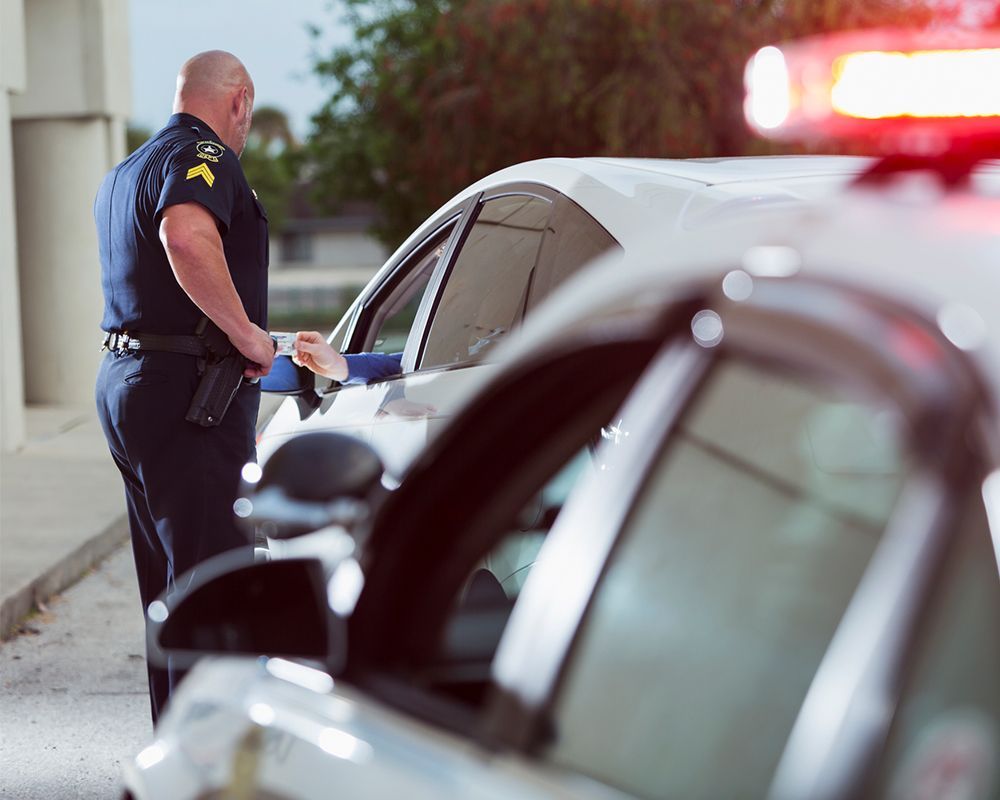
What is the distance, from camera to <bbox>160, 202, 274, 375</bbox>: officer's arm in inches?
157

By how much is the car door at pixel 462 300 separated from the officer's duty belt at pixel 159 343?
0.51 metres

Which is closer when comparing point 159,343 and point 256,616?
point 256,616

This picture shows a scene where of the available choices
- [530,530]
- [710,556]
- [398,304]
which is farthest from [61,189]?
[710,556]

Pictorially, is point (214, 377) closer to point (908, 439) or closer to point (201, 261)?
point (201, 261)

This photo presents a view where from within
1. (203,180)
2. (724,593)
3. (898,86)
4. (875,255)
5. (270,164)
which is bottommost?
(270,164)

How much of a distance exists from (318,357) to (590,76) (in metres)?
23.7

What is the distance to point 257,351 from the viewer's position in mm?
4203

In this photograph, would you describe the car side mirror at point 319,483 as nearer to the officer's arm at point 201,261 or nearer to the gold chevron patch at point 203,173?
the officer's arm at point 201,261

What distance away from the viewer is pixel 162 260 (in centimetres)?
411

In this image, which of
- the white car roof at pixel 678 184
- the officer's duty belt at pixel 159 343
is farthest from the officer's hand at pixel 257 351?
the white car roof at pixel 678 184

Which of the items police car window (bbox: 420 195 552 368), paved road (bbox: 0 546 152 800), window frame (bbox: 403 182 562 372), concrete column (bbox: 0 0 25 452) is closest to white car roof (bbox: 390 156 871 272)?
police car window (bbox: 420 195 552 368)

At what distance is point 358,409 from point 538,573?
2.89 m

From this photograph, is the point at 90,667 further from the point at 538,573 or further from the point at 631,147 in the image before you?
the point at 631,147

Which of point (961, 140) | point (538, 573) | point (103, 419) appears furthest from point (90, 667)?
point (961, 140)
